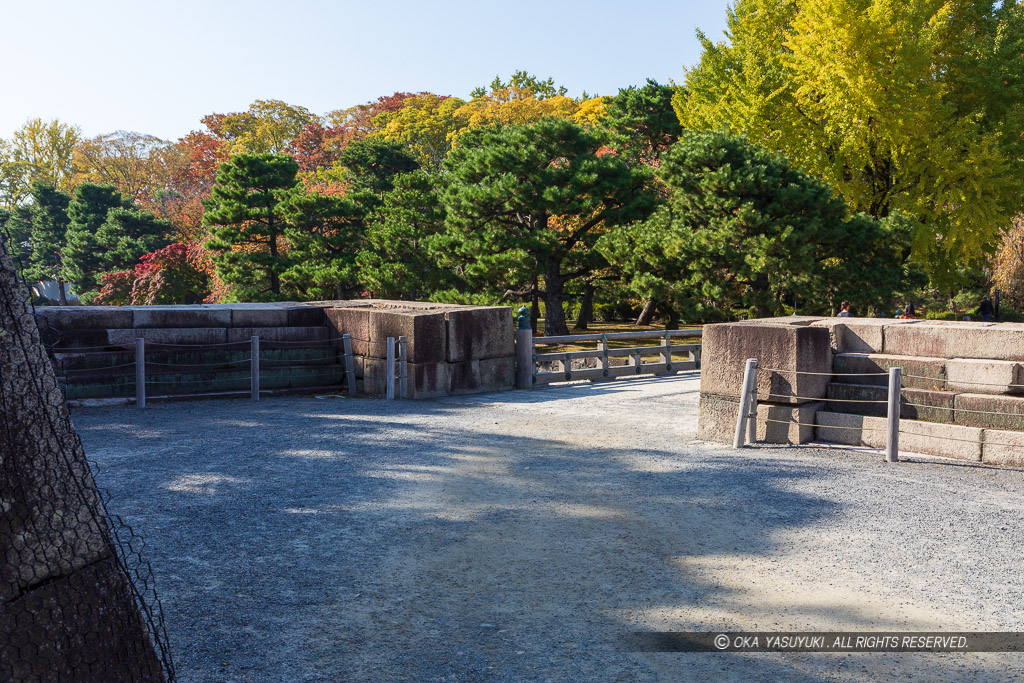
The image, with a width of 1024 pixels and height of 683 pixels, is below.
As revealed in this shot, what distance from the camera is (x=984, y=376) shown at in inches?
367

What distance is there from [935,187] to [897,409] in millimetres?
19869

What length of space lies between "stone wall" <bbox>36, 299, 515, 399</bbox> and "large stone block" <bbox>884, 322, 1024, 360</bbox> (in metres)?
6.94

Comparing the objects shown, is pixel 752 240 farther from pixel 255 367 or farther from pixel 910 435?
pixel 255 367

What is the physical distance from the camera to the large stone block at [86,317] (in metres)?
13.0

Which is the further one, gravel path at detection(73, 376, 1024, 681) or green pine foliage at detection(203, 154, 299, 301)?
green pine foliage at detection(203, 154, 299, 301)

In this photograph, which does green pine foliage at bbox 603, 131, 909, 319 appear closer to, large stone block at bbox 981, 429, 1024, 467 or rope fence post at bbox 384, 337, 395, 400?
rope fence post at bbox 384, 337, 395, 400

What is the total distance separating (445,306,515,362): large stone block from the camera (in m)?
14.2

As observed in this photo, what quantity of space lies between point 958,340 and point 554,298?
55.8ft

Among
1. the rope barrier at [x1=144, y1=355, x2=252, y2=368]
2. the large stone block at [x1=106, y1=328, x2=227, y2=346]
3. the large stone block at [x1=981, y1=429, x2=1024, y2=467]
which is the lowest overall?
the large stone block at [x1=981, y1=429, x2=1024, y2=467]

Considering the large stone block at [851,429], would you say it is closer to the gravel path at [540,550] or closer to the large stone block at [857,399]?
the large stone block at [857,399]

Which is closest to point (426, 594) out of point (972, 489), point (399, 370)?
point (972, 489)

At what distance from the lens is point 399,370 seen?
563 inches

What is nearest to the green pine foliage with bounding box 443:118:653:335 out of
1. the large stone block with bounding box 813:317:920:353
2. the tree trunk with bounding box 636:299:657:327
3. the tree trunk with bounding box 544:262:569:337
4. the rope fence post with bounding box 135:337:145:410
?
the tree trunk with bounding box 544:262:569:337

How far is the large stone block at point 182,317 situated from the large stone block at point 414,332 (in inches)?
104
